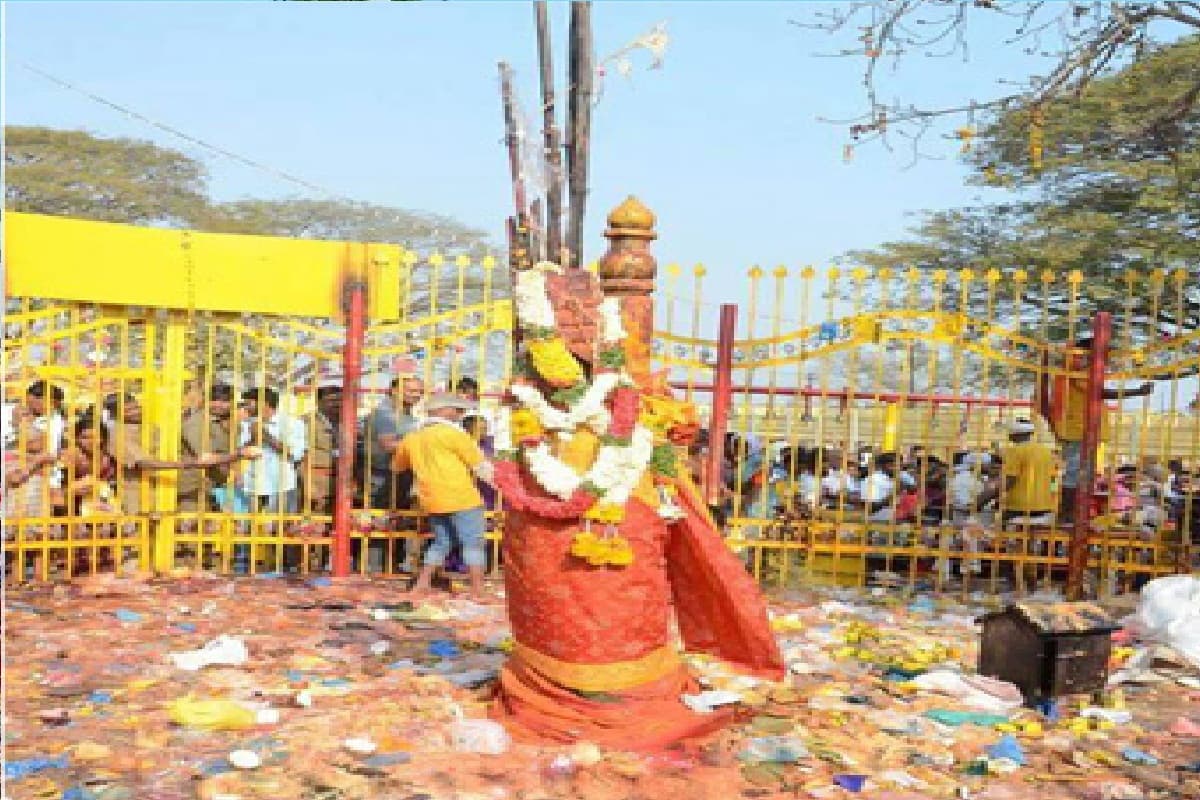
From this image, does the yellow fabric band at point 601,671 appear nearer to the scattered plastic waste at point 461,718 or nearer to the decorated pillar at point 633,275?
the scattered plastic waste at point 461,718

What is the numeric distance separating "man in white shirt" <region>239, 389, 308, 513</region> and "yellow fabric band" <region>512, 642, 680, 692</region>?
16.3 ft

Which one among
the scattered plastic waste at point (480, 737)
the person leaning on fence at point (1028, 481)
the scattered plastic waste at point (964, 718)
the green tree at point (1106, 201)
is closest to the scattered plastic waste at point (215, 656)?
the scattered plastic waste at point (480, 737)

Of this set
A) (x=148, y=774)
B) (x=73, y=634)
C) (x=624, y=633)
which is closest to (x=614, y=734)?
(x=624, y=633)

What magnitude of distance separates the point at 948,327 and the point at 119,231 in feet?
21.0

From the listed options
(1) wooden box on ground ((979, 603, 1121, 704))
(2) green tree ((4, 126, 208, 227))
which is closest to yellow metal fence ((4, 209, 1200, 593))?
(1) wooden box on ground ((979, 603, 1121, 704))

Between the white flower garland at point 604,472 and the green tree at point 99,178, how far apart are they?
21.6 m

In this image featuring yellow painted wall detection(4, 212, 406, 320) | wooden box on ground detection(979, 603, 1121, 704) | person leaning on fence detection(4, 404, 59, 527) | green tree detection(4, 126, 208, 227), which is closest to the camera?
wooden box on ground detection(979, 603, 1121, 704)

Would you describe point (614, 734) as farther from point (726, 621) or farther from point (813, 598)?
point (813, 598)

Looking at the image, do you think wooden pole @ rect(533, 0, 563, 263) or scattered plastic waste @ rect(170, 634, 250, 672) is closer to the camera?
wooden pole @ rect(533, 0, 563, 263)

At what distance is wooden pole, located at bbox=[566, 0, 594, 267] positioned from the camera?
5.79 meters

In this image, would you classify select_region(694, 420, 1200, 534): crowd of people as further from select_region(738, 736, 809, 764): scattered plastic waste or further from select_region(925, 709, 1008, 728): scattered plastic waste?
select_region(738, 736, 809, 764): scattered plastic waste

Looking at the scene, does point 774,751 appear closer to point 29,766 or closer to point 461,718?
point 461,718

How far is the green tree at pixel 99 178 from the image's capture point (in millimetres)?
24359

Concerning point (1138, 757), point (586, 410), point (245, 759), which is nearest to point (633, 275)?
point (586, 410)
